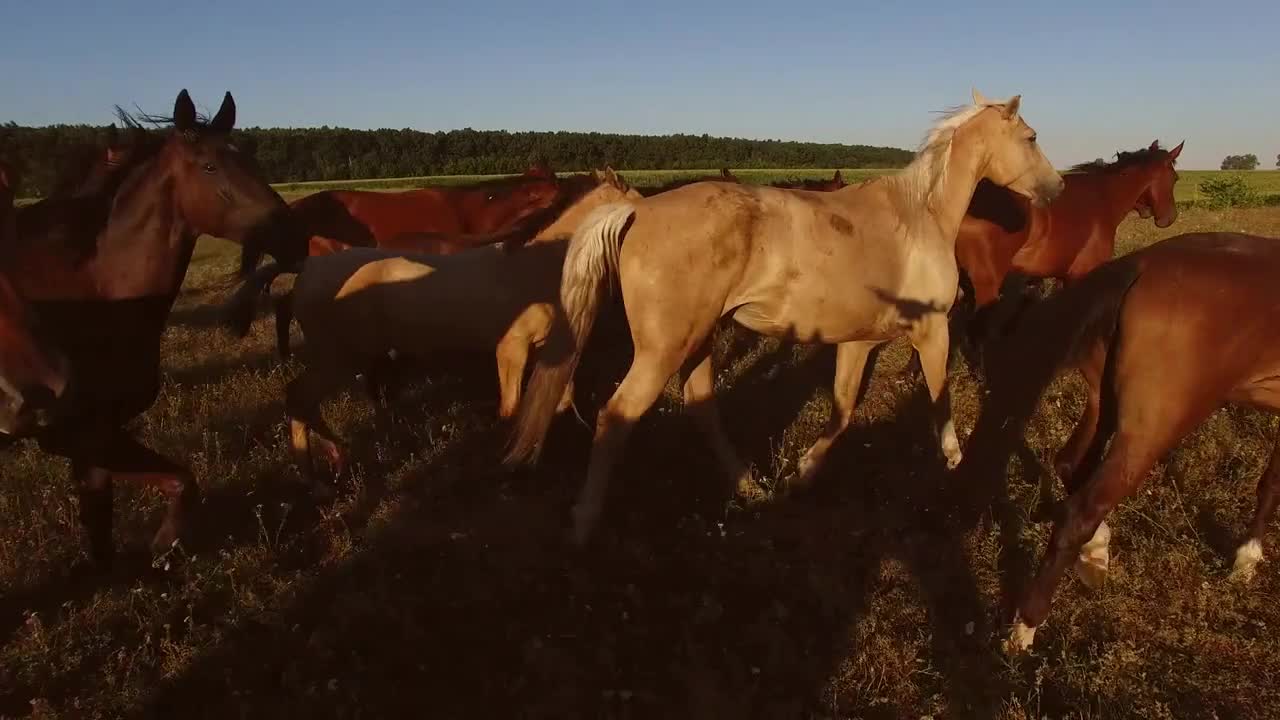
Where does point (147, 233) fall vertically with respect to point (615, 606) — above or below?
above

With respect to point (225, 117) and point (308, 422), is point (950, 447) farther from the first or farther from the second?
point (225, 117)

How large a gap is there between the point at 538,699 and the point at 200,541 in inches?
95.6

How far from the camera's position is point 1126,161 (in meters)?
9.12

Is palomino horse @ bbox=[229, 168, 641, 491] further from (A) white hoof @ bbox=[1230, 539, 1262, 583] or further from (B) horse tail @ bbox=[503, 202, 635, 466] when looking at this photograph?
(A) white hoof @ bbox=[1230, 539, 1262, 583]

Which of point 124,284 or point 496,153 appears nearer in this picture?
point 124,284

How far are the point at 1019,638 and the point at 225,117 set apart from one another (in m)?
5.03

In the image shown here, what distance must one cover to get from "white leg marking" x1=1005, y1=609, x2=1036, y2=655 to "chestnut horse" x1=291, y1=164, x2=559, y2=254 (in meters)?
7.61

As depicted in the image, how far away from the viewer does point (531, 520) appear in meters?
4.40

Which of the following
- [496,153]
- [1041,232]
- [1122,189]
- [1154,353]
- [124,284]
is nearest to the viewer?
[1154,353]

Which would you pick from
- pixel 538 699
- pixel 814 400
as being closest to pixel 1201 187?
pixel 814 400

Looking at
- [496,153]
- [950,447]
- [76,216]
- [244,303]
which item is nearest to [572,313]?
[76,216]

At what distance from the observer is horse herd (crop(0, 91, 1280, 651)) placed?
10.3 ft

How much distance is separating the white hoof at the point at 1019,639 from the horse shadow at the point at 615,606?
0.10 meters

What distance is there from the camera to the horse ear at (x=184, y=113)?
13.0 ft
